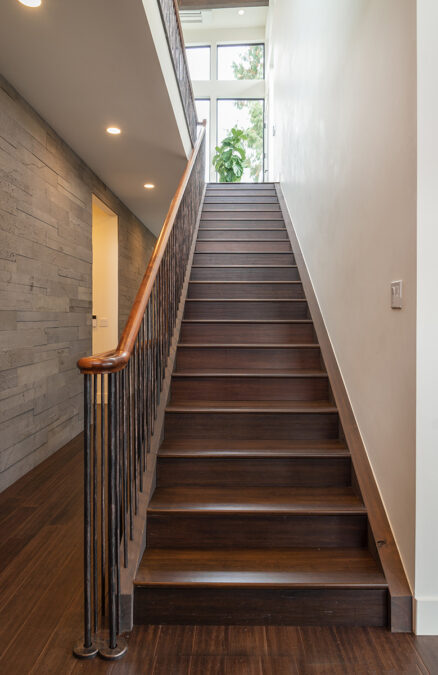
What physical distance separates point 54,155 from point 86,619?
3304 millimetres

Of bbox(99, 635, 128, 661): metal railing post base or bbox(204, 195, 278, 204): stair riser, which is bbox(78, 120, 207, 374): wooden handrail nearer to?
bbox(99, 635, 128, 661): metal railing post base

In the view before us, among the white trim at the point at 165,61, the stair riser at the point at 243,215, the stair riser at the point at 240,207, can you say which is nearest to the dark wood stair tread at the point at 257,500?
the white trim at the point at 165,61

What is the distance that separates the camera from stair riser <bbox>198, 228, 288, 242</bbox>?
4371 millimetres

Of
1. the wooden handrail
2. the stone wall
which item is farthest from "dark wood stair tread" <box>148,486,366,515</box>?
the stone wall

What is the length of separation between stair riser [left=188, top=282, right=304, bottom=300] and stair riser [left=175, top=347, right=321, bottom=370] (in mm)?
787

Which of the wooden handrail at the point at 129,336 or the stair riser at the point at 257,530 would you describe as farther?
the stair riser at the point at 257,530

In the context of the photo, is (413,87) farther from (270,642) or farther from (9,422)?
(9,422)

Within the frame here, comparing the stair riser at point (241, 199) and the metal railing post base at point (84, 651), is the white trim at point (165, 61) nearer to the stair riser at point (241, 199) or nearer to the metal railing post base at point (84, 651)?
the stair riser at point (241, 199)

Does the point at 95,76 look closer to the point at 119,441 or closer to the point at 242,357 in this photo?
the point at 242,357

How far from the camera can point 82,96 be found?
118 inches

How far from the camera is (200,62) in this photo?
894 cm

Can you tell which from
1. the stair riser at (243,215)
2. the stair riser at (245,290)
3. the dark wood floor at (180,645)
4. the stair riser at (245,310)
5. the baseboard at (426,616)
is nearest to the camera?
the dark wood floor at (180,645)

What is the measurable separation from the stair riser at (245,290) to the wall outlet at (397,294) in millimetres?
1804

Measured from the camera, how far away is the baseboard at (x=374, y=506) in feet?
5.07
